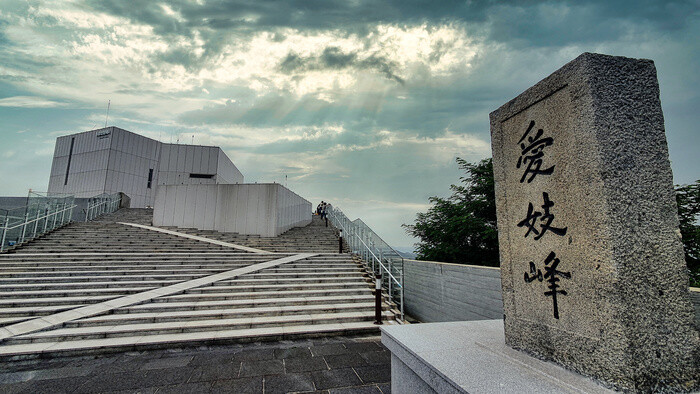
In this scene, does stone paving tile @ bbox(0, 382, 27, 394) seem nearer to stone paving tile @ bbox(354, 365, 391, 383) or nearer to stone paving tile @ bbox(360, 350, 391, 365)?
stone paving tile @ bbox(354, 365, 391, 383)

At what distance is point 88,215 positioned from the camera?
2041 cm

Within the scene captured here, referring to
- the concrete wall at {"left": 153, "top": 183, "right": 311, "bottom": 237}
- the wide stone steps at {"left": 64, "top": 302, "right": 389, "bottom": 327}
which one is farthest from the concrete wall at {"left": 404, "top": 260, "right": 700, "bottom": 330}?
the concrete wall at {"left": 153, "top": 183, "right": 311, "bottom": 237}

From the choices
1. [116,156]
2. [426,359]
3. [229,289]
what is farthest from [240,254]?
[116,156]

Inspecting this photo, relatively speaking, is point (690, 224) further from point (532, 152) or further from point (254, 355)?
point (254, 355)

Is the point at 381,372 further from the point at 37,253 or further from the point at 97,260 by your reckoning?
the point at 37,253

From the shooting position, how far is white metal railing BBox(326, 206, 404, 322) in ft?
31.2

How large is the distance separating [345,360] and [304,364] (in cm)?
68

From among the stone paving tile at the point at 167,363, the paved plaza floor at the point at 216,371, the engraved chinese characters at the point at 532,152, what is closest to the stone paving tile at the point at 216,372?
the paved plaza floor at the point at 216,371

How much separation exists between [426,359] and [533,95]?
2769 millimetres

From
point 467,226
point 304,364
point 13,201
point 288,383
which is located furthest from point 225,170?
point 288,383

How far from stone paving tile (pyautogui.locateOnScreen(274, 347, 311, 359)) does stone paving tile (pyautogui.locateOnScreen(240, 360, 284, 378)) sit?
27 centimetres

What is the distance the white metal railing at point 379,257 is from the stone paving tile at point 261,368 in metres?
4.28

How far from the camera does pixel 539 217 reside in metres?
2.84

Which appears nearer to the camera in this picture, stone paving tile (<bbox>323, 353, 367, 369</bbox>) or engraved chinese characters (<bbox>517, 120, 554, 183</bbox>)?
engraved chinese characters (<bbox>517, 120, 554, 183</bbox>)
